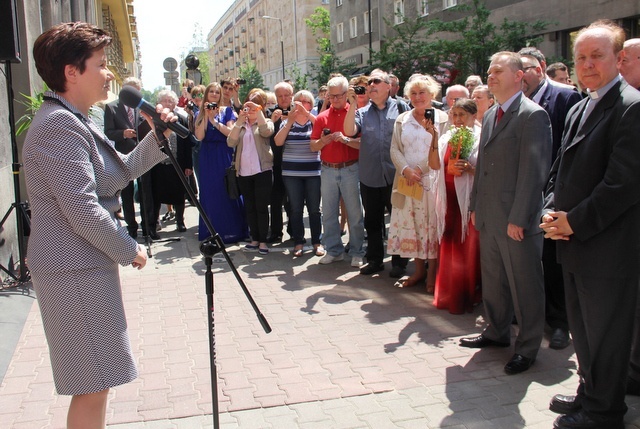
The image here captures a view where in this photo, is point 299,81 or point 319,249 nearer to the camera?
point 319,249

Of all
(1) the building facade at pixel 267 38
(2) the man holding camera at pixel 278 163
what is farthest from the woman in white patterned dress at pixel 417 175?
(1) the building facade at pixel 267 38

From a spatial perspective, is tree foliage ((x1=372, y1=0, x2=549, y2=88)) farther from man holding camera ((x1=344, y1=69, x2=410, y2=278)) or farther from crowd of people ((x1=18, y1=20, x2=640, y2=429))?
man holding camera ((x1=344, y1=69, x2=410, y2=278))

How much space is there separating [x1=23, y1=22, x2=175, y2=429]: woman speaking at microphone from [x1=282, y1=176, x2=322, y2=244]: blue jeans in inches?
207

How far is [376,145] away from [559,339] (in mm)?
2967

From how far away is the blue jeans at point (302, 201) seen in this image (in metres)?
8.05

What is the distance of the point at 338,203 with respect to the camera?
7.60m

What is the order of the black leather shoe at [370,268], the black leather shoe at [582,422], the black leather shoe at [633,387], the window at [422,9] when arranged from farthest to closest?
the window at [422,9] < the black leather shoe at [370,268] < the black leather shoe at [633,387] < the black leather shoe at [582,422]

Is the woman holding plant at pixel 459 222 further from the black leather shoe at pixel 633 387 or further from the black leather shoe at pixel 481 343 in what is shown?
the black leather shoe at pixel 633 387

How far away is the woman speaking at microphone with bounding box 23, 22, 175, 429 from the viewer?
258 cm

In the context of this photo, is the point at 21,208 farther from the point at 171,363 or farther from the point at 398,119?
the point at 398,119

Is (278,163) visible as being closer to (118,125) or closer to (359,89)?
(359,89)

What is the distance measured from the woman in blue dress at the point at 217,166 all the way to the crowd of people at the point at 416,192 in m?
0.02

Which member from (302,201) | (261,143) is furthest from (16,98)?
(302,201)

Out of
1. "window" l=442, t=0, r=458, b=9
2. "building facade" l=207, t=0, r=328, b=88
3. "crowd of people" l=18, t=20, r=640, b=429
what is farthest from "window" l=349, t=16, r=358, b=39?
"crowd of people" l=18, t=20, r=640, b=429
